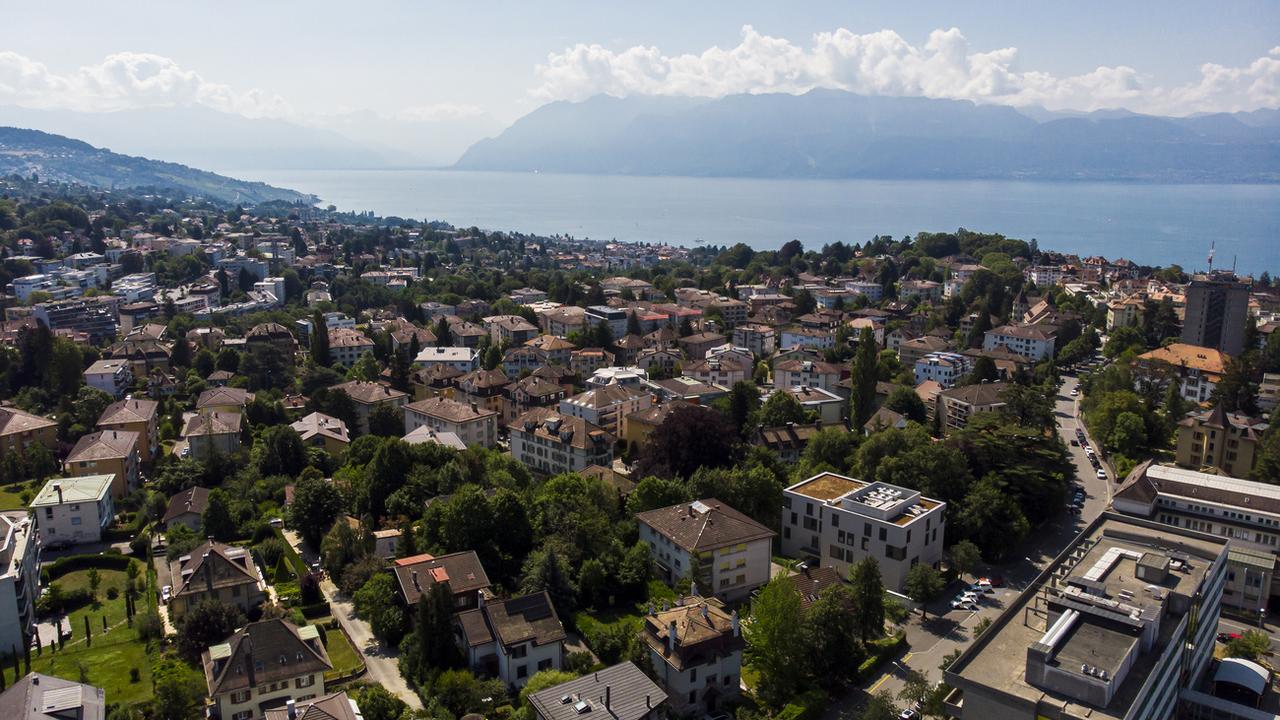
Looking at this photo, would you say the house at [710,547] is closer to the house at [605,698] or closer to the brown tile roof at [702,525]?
the brown tile roof at [702,525]

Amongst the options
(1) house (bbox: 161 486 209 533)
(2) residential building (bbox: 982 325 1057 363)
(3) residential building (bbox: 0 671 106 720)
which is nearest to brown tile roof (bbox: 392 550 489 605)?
(3) residential building (bbox: 0 671 106 720)

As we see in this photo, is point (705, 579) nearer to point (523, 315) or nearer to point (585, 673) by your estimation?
point (585, 673)

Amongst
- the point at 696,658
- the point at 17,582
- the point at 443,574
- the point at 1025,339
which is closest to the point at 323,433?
the point at 17,582

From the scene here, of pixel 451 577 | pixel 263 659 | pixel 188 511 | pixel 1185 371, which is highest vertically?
pixel 1185 371

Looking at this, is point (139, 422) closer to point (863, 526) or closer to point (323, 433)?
point (323, 433)

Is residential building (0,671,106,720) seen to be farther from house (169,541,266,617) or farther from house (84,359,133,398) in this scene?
house (84,359,133,398)

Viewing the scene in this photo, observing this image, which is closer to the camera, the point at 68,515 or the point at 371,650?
the point at 371,650
